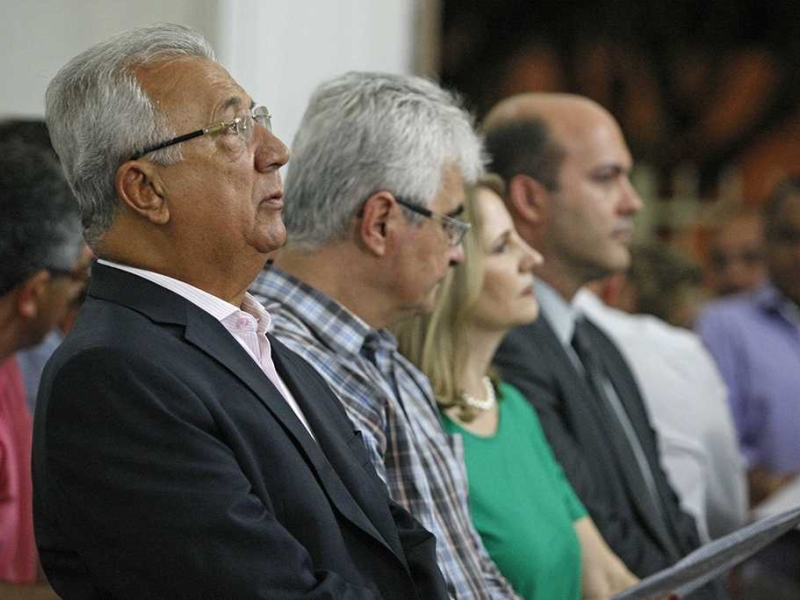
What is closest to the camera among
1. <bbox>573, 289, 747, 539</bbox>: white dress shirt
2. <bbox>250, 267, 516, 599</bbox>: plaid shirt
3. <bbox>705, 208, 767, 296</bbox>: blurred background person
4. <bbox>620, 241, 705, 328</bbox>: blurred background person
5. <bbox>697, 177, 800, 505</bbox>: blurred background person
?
<bbox>250, 267, 516, 599</bbox>: plaid shirt

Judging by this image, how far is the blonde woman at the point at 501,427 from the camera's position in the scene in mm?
2930

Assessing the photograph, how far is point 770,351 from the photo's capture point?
6.06 meters

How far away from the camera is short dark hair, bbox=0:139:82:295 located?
284 centimetres

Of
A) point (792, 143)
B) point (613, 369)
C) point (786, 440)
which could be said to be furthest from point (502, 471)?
point (792, 143)

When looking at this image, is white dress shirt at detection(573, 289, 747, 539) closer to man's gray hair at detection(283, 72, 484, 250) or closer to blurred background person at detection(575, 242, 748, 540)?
blurred background person at detection(575, 242, 748, 540)

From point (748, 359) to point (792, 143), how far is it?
315cm

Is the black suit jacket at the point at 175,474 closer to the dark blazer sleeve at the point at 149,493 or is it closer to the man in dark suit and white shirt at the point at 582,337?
the dark blazer sleeve at the point at 149,493

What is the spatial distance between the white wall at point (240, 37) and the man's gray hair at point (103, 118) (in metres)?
1.48

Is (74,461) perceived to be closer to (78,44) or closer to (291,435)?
→ (291,435)

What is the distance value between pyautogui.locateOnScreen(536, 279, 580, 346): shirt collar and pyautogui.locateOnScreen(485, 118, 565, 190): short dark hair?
0.33 metres

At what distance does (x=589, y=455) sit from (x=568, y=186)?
849 millimetres

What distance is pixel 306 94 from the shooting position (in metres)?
4.60

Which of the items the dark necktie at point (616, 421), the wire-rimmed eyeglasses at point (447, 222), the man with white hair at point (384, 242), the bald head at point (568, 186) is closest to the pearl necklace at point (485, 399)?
the man with white hair at point (384, 242)

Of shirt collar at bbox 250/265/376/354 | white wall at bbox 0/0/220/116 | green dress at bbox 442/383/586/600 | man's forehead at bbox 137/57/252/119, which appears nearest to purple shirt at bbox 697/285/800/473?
green dress at bbox 442/383/586/600
